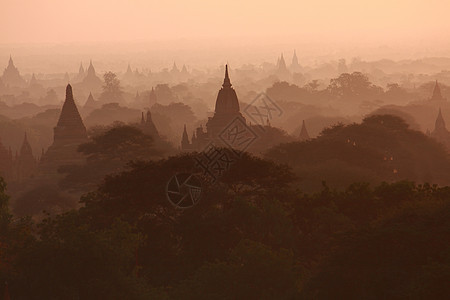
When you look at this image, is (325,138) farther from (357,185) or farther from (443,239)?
(443,239)

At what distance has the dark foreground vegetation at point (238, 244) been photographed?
31.5 metres

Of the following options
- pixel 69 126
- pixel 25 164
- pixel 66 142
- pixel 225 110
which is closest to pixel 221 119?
pixel 225 110

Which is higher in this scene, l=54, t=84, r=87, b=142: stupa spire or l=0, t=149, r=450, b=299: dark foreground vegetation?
l=0, t=149, r=450, b=299: dark foreground vegetation

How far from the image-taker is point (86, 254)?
33.4m

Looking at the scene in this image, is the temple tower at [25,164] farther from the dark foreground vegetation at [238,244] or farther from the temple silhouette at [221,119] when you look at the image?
the dark foreground vegetation at [238,244]

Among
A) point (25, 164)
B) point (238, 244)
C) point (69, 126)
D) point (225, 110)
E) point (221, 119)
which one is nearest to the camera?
point (238, 244)

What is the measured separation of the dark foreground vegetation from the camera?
31.5 meters

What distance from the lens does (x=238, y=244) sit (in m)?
35.5

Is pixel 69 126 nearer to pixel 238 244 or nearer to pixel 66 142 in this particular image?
pixel 66 142

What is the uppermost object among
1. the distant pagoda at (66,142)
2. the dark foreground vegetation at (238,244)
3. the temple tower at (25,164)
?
the dark foreground vegetation at (238,244)

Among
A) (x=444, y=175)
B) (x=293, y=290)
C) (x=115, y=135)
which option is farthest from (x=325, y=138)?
(x=293, y=290)

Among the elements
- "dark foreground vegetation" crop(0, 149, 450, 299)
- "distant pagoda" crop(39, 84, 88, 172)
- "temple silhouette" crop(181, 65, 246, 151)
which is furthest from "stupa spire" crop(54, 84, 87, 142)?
"dark foreground vegetation" crop(0, 149, 450, 299)

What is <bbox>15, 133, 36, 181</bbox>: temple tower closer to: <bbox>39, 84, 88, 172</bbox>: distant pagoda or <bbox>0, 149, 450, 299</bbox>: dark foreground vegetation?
<bbox>39, 84, 88, 172</bbox>: distant pagoda

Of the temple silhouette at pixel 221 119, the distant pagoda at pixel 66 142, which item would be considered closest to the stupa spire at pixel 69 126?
the distant pagoda at pixel 66 142
